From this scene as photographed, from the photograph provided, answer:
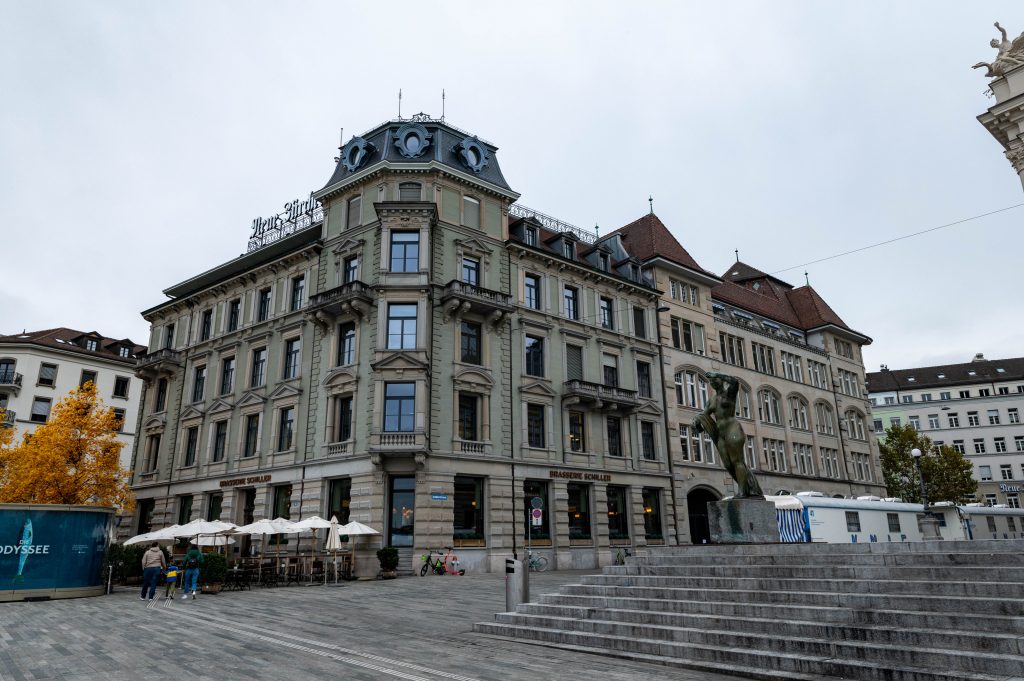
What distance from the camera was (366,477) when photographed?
28.4 metres

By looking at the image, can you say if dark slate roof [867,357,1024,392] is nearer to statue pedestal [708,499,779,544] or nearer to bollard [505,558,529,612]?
statue pedestal [708,499,779,544]

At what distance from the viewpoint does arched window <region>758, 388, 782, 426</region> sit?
46094 mm

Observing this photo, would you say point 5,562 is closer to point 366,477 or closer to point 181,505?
point 366,477

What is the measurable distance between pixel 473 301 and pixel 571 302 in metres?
7.96

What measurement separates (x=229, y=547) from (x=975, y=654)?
33471 millimetres

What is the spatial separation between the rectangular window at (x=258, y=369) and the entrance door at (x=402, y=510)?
11.6 m

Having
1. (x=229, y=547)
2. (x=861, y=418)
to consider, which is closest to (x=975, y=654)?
(x=229, y=547)

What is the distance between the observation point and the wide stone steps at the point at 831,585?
8.82m

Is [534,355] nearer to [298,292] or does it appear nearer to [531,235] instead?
[531,235]

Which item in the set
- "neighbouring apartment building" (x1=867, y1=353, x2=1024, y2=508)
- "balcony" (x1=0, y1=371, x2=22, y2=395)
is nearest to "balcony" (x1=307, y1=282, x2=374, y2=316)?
"balcony" (x1=0, y1=371, x2=22, y2=395)

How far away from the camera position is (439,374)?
30172 mm

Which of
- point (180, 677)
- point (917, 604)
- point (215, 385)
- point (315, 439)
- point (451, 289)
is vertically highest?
point (451, 289)

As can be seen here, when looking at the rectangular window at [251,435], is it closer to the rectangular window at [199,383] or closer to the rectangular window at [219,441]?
the rectangular window at [219,441]

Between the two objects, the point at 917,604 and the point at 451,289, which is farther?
the point at 451,289
